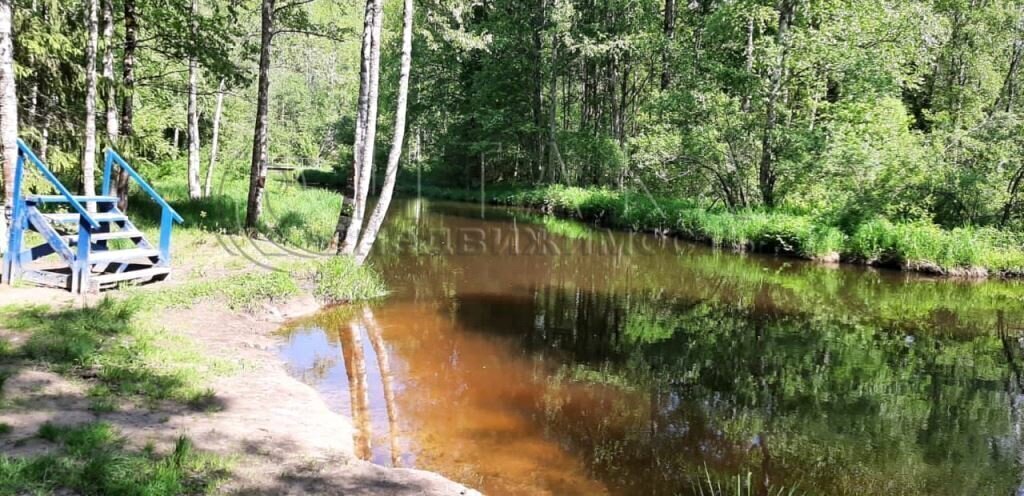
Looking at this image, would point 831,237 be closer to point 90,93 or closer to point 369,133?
point 369,133

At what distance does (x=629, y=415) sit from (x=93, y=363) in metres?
5.18

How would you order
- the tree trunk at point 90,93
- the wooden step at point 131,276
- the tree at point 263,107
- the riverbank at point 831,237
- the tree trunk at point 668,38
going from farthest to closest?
the tree trunk at point 668,38 < the riverbank at point 831,237 < the tree at point 263,107 < the tree trunk at point 90,93 < the wooden step at point 131,276

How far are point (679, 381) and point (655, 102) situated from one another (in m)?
17.0

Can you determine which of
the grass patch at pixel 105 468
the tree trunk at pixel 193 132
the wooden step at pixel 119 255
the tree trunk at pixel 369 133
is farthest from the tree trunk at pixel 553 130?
the grass patch at pixel 105 468

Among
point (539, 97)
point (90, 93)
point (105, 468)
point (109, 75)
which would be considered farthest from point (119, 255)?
point (539, 97)

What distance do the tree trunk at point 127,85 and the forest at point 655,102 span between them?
3.0 inches

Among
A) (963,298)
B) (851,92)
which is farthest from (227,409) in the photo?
(851,92)

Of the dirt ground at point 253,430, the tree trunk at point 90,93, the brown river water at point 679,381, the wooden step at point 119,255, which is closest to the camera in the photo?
the dirt ground at point 253,430

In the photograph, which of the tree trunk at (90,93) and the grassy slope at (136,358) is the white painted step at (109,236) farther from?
the tree trunk at (90,93)

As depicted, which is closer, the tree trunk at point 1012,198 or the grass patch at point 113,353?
the grass patch at point 113,353

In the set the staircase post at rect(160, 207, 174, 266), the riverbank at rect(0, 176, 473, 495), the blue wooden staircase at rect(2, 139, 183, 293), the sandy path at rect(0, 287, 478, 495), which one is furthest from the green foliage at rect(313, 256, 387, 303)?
the sandy path at rect(0, 287, 478, 495)

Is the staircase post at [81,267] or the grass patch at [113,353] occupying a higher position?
the staircase post at [81,267]

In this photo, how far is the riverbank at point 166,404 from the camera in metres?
3.80

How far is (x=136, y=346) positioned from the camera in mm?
6137
